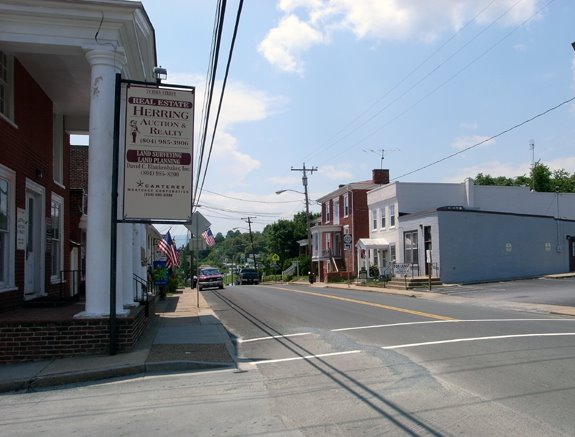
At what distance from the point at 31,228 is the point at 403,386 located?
11.1 m

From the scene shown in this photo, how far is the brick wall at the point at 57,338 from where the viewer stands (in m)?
9.67

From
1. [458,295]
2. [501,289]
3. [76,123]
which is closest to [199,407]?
[76,123]

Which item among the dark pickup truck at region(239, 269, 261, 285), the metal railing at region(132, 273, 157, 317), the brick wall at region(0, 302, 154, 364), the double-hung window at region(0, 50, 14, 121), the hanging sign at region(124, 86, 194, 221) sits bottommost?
the dark pickup truck at region(239, 269, 261, 285)

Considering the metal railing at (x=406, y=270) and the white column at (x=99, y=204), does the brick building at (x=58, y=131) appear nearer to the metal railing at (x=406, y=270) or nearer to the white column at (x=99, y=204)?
the white column at (x=99, y=204)

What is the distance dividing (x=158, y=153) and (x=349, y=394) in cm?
583

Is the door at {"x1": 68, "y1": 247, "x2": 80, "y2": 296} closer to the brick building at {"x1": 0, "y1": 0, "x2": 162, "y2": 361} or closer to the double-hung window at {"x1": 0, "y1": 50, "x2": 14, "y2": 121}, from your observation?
the brick building at {"x1": 0, "y1": 0, "x2": 162, "y2": 361}

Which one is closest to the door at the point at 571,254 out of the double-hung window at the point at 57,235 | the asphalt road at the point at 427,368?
the asphalt road at the point at 427,368

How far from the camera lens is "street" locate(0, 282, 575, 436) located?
234 inches

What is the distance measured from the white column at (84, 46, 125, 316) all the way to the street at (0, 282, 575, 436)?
7.82ft

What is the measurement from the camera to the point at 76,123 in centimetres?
1827

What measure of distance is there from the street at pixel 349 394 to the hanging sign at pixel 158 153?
10.4 ft

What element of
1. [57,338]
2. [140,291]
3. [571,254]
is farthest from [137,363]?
[571,254]

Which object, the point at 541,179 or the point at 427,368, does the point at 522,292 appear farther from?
the point at 541,179

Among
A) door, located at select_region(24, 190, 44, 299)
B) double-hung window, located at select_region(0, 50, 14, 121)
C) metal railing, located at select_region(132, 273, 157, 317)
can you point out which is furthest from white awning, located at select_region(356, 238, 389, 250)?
double-hung window, located at select_region(0, 50, 14, 121)
